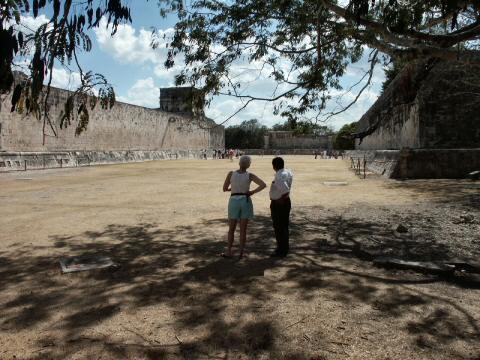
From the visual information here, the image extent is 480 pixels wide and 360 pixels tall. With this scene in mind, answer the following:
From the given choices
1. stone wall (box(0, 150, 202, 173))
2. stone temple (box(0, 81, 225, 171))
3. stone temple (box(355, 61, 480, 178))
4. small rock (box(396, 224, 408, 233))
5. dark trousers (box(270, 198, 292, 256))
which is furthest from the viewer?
stone temple (box(0, 81, 225, 171))

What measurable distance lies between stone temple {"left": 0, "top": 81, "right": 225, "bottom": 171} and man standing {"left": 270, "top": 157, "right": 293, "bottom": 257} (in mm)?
2617

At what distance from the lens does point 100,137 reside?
29422 mm

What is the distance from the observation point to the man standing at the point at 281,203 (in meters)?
5.06

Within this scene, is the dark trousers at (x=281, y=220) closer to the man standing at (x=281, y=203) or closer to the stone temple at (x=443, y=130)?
the man standing at (x=281, y=203)

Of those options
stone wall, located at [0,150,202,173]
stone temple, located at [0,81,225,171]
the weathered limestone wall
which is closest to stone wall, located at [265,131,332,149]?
stone temple, located at [0,81,225,171]

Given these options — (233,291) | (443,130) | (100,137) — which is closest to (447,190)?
(443,130)

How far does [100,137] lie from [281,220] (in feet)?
87.2

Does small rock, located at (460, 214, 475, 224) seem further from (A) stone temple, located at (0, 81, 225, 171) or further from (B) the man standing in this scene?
(A) stone temple, located at (0, 81, 225, 171)

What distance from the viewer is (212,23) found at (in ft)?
24.4

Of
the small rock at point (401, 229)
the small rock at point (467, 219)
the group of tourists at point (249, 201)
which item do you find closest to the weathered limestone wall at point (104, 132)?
the small rock at point (401, 229)

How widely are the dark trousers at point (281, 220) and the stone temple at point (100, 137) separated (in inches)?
110

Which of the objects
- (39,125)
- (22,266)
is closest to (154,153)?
(39,125)

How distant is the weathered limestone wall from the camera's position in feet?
69.1

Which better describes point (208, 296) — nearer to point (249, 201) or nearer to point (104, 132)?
point (249, 201)
